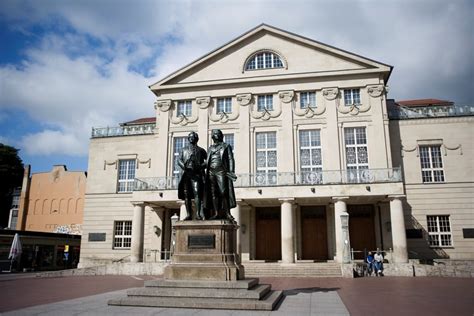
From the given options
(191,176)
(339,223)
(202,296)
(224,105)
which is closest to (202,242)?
(202,296)

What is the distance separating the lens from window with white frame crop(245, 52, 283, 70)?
98.7ft

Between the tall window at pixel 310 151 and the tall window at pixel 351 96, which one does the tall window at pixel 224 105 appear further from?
the tall window at pixel 351 96

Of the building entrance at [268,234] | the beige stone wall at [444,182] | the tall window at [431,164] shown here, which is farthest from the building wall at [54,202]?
the tall window at [431,164]

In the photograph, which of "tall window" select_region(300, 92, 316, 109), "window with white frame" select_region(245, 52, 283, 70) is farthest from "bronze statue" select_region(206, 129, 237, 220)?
"window with white frame" select_region(245, 52, 283, 70)

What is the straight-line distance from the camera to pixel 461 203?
26.1 metres

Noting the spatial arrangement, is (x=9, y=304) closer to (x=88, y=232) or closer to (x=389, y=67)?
(x=88, y=232)

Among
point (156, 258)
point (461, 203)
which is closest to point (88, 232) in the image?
point (156, 258)

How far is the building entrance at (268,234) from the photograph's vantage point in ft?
90.7

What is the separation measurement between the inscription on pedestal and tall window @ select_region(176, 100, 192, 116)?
22.0m

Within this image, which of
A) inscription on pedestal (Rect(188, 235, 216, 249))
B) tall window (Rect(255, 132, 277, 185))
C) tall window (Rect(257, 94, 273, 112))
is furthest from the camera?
tall window (Rect(257, 94, 273, 112))

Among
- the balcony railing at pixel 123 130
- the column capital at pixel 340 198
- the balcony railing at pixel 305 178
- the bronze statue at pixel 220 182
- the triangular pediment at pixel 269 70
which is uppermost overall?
the triangular pediment at pixel 269 70

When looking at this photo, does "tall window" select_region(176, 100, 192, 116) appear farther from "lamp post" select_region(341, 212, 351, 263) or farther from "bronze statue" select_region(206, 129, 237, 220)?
"bronze statue" select_region(206, 129, 237, 220)

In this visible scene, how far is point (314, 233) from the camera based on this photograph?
27375mm

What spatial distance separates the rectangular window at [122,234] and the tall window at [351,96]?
1903cm
